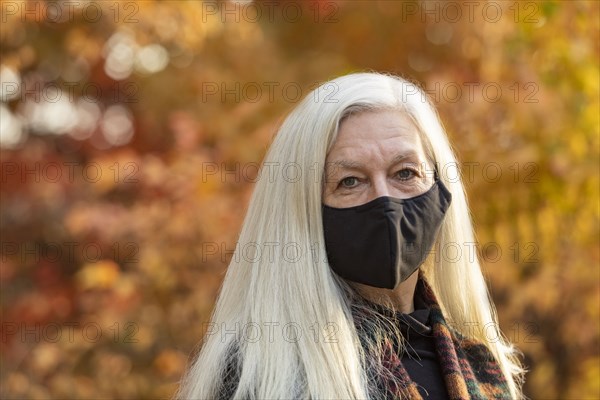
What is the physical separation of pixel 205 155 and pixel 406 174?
125 inches

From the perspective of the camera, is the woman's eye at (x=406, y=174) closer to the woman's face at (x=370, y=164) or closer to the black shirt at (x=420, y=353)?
the woman's face at (x=370, y=164)

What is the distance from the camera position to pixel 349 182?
8.05 feet

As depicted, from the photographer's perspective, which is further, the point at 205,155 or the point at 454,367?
the point at 205,155

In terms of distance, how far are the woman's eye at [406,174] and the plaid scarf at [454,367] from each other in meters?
0.39

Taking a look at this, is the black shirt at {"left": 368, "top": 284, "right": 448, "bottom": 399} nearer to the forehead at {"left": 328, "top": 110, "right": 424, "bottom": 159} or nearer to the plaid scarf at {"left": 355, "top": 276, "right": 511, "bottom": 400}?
the plaid scarf at {"left": 355, "top": 276, "right": 511, "bottom": 400}

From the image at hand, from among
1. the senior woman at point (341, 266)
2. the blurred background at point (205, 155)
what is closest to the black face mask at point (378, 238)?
the senior woman at point (341, 266)

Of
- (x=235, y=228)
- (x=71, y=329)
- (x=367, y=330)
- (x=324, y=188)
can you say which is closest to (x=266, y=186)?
(x=324, y=188)

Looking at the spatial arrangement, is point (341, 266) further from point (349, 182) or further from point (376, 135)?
point (376, 135)

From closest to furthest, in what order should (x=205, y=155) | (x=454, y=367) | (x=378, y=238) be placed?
(x=378, y=238) < (x=454, y=367) < (x=205, y=155)

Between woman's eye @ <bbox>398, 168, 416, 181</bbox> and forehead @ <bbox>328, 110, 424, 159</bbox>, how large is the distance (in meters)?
0.05

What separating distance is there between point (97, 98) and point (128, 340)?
2099 millimetres

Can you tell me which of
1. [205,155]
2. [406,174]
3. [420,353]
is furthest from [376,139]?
[205,155]

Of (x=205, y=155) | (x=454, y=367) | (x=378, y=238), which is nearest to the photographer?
(x=378, y=238)

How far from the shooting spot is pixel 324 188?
2457 mm
